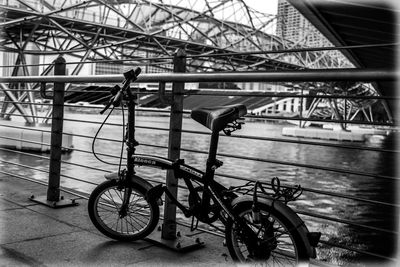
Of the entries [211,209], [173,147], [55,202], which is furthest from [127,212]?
[55,202]

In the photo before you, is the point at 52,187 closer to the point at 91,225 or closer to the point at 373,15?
the point at 91,225

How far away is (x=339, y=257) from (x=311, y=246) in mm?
2739

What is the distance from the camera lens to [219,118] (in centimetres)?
284

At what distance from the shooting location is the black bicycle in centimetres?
264

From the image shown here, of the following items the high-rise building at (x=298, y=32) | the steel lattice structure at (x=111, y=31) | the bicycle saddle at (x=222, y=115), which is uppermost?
the high-rise building at (x=298, y=32)

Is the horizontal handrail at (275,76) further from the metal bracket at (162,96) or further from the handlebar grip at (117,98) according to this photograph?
the handlebar grip at (117,98)

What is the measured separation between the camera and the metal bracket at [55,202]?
451 cm

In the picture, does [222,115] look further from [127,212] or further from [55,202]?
[55,202]

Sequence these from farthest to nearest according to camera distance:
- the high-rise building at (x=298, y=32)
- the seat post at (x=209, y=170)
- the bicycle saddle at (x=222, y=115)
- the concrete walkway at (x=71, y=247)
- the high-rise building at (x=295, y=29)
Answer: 1. the high-rise building at (x=298, y=32)
2. the high-rise building at (x=295, y=29)
3. the concrete walkway at (x=71, y=247)
4. the seat post at (x=209, y=170)
5. the bicycle saddle at (x=222, y=115)

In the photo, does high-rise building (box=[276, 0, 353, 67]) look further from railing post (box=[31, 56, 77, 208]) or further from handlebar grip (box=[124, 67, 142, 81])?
handlebar grip (box=[124, 67, 142, 81])

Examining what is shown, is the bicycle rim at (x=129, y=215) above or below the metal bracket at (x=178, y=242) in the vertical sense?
above

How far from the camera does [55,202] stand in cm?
457

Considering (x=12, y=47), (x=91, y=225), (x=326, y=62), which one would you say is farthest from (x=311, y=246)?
(x=326, y=62)

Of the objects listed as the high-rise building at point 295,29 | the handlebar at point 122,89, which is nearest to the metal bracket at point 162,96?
the handlebar at point 122,89
